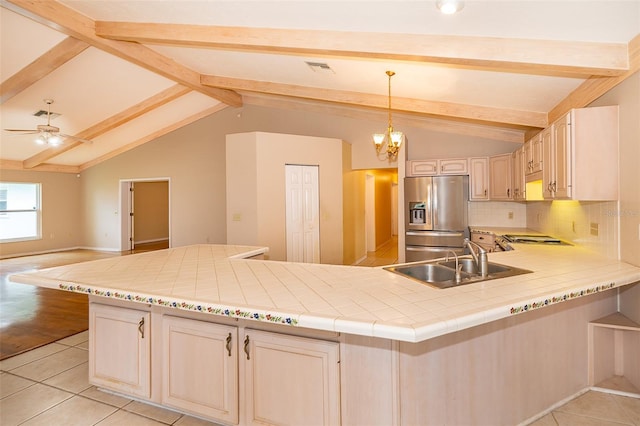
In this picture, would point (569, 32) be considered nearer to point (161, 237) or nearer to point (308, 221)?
point (308, 221)

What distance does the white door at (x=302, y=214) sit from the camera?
5.99m

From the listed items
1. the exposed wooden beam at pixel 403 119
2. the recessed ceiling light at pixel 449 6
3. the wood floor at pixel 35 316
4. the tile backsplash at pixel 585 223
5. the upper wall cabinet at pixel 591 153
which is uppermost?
the exposed wooden beam at pixel 403 119

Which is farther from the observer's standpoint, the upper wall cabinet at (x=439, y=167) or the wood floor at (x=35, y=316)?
the upper wall cabinet at (x=439, y=167)

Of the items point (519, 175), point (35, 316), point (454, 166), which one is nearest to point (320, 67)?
point (454, 166)

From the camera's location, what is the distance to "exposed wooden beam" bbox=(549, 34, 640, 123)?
7.39 feet

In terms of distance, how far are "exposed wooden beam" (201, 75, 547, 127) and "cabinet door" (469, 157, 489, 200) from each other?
67 centimetres

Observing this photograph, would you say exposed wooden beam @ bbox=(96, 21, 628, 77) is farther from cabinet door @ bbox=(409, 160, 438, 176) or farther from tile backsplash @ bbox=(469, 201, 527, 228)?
tile backsplash @ bbox=(469, 201, 527, 228)

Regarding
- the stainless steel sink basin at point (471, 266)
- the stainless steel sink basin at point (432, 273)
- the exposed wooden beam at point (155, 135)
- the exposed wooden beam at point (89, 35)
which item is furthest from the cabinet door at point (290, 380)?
the exposed wooden beam at point (155, 135)

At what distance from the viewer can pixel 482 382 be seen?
5.90 ft

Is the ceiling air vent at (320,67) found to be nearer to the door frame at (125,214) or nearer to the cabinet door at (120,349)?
the cabinet door at (120,349)

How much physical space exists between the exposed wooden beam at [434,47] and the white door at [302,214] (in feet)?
9.24

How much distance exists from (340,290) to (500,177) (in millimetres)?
4398

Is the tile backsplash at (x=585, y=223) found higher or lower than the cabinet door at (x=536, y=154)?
lower

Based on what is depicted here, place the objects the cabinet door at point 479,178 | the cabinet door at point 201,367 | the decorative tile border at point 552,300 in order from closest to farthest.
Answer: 1. the decorative tile border at point 552,300
2. the cabinet door at point 201,367
3. the cabinet door at point 479,178
